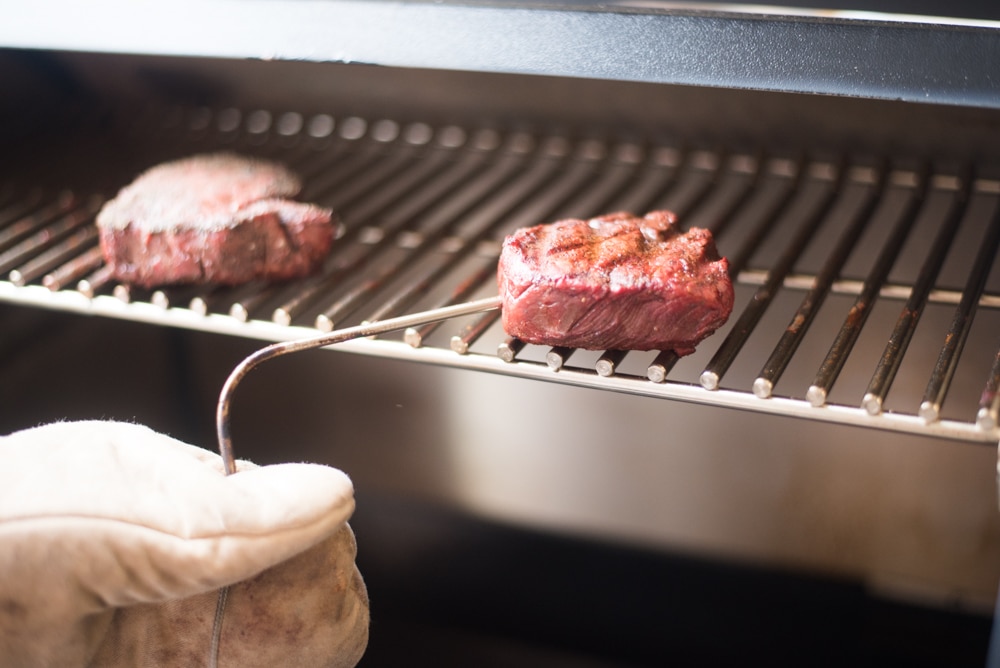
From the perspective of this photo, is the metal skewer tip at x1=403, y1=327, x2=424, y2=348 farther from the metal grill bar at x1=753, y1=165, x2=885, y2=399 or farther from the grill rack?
the metal grill bar at x1=753, y1=165, x2=885, y2=399

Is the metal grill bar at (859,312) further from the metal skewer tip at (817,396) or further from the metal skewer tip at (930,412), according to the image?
the metal skewer tip at (930,412)

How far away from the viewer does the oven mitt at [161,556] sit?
114 cm

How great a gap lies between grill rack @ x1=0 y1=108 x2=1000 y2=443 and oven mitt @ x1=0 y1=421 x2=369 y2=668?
0.31m

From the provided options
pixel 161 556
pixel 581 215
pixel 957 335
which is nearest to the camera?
pixel 161 556

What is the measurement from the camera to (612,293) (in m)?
1.33

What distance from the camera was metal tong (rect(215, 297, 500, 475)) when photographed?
1.30 metres

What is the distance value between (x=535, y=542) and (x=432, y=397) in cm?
46

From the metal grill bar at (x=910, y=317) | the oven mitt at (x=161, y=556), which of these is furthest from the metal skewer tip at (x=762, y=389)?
the oven mitt at (x=161, y=556)

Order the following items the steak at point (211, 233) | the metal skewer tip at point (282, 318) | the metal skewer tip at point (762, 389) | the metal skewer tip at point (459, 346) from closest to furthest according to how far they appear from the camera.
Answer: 1. the metal skewer tip at point (762, 389)
2. the metal skewer tip at point (459, 346)
3. the metal skewer tip at point (282, 318)
4. the steak at point (211, 233)

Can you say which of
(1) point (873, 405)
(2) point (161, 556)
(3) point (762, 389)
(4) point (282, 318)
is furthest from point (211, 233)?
(1) point (873, 405)

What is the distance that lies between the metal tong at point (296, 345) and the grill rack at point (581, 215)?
5 cm

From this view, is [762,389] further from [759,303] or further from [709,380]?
[759,303]

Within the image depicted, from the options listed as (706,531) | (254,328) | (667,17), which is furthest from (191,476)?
(706,531)

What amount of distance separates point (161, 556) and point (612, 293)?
2.04 feet
